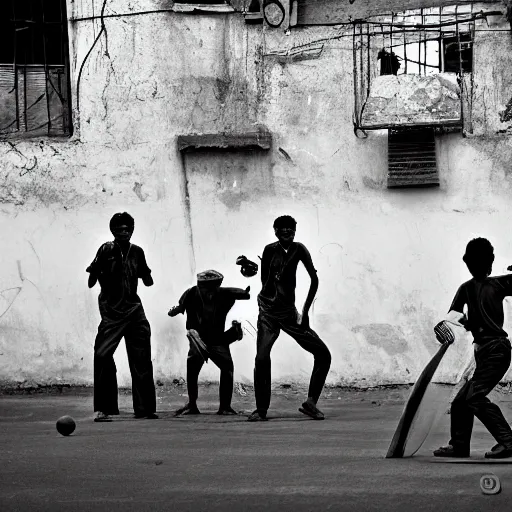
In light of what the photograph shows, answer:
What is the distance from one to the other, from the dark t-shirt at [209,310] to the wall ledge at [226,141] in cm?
280

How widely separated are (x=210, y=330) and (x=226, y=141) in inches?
123

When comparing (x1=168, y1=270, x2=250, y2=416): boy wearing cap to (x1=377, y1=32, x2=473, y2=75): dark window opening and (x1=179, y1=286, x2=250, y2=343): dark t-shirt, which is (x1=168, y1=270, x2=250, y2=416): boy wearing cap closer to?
(x1=179, y1=286, x2=250, y2=343): dark t-shirt

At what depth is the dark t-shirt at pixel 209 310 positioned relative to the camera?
39.9ft

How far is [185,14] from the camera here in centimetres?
1481

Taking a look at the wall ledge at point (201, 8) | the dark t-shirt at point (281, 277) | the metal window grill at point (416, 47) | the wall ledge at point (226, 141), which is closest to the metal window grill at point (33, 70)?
the wall ledge at point (201, 8)

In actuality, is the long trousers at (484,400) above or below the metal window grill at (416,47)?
below

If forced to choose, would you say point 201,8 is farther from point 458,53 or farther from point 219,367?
point 219,367

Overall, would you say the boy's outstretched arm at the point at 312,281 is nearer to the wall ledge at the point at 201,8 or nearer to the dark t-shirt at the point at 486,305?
the dark t-shirt at the point at 486,305

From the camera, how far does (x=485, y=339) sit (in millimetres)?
8422

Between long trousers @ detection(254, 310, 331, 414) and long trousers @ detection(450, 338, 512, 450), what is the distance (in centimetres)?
329

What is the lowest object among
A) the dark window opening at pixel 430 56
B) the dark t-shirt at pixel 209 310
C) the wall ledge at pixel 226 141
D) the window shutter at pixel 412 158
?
the dark t-shirt at pixel 209 310

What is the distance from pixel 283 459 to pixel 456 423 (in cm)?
108

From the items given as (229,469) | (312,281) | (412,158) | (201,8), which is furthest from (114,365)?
(201,8)

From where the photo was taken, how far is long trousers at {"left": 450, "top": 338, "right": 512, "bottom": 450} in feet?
27.3
